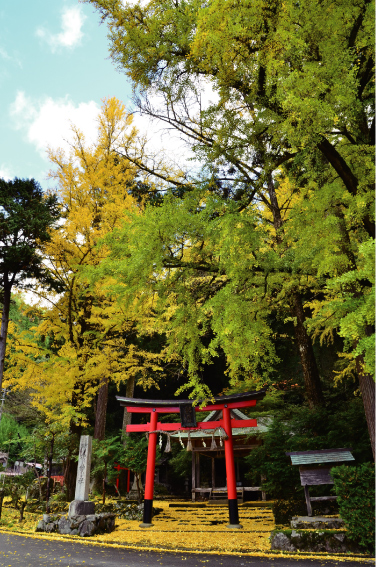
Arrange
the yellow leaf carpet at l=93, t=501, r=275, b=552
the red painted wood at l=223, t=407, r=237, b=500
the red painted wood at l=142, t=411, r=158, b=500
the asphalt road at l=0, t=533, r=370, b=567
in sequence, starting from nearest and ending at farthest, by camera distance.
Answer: the asphalt road at l=0, t=533, r=370, b=567 → the yellow leaf carpet at l=93, t=501, r=275, b=552 → the red painted wood at l=223, t=407, r=237, b=500 → the red painted wood at l=142, t=411, r=158, b=500

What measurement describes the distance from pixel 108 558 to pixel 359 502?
451cm

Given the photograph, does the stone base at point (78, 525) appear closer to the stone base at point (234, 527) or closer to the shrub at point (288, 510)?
the stone base at point (234, 527)

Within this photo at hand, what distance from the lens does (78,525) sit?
9375 mm

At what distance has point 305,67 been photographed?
5.02 metres

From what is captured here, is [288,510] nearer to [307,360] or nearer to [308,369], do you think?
[308,369]

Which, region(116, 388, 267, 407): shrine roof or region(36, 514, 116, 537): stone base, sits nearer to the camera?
region(36, 514, 116, 537): stone base

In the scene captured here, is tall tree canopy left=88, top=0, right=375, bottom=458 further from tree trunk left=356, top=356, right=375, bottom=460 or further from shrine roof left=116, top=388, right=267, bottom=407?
shrine roof left=116, top=388, right=267, bottom=407

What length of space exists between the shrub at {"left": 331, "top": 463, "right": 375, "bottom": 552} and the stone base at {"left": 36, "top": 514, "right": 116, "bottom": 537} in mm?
6023

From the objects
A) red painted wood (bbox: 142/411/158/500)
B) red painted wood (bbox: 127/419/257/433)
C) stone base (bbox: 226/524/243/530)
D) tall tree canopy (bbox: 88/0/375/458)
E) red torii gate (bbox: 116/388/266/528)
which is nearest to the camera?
tall tree canopy (bbox: 88/0/375/458)

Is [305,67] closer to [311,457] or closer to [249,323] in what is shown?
[249,323]

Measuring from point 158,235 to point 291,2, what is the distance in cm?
371

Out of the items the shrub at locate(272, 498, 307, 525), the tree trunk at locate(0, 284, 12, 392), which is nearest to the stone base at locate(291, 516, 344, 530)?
the shrub at locate(272, 498, 307, 525)

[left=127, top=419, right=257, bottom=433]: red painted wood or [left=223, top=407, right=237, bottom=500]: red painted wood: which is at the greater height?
[left=127, top=419, right=257, bottom=433]: red painted wood

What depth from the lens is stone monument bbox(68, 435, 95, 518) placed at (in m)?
9.70
